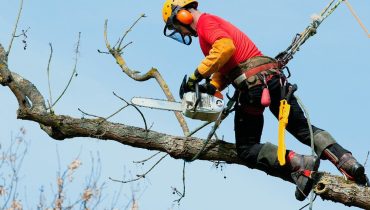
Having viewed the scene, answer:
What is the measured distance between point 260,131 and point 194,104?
0.57m

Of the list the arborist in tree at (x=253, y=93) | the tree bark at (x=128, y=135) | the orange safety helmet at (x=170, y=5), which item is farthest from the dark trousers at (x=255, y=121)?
the orange safety helmet at (x=170, y=5)

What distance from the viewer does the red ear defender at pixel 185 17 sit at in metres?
6.47

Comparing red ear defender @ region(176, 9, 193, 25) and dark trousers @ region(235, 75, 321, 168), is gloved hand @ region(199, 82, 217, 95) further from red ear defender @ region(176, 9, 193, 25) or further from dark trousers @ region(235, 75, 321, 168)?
red ear defender @ region(176, 9, 193, 25)

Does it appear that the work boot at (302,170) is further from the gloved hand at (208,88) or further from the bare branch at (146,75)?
the bare branch at (146,75)

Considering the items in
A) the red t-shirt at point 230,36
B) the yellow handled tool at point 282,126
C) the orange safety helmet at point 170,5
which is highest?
the orange safety helmet at point 170,5

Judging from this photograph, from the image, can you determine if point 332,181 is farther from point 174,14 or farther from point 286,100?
point 174,14

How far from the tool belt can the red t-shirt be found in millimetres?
51

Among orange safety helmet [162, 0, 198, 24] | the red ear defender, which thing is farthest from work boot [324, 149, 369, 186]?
orange safety helmet [162, 0, 198, 24]

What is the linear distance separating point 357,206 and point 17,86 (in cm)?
315

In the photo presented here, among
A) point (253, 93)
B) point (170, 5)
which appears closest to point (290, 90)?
point (253, 93)

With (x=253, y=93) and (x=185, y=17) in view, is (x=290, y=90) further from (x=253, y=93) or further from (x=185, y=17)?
(x=185, y=17)

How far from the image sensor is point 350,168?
5.84 metres

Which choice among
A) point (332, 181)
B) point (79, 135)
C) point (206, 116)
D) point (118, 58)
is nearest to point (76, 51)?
point (118, 58)

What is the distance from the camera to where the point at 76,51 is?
816cm
